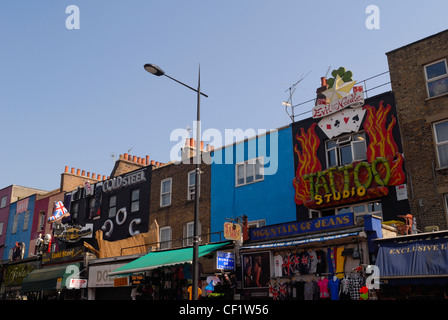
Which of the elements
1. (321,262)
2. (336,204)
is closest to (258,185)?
(336,204)

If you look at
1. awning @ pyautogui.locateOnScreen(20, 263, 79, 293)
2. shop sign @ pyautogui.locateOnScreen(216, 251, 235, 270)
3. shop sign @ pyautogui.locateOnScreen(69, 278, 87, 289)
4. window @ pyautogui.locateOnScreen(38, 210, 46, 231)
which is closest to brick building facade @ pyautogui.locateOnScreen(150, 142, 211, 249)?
shop sign @ pyautogui.locateOnScreen(69, 278, 87, 289)

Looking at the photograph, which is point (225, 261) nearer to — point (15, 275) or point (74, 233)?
point (74, 233)

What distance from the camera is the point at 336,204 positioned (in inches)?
814

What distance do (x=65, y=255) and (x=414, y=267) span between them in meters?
24.2

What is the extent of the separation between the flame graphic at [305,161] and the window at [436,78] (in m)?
5.42

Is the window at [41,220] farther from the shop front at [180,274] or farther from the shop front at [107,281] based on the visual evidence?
the shop front at [180,274]

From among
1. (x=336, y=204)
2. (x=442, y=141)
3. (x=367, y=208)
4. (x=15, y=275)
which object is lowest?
(x=15, y=275)

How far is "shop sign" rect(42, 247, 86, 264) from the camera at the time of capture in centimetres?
3020

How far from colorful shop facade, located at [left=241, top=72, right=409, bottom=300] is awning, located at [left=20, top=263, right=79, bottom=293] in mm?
14859

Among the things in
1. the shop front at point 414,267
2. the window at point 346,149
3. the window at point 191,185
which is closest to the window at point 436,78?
the window at point 346,149

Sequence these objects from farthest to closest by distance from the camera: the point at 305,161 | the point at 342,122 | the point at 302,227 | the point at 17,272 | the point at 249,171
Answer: the point at 17,272
the point at 249,171
the point at 305,161
the point at 342,122
the point at 302,227

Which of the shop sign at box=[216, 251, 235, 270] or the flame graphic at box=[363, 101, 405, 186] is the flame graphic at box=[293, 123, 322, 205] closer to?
the flame graphic at box=[363, 101, 405, 186]

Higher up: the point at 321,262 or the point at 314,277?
the point at 321,262

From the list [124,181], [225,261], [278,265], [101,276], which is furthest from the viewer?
[124,181]
